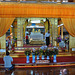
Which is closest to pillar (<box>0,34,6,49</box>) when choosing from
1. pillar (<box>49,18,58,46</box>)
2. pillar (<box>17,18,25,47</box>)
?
pillar (<box>17,18,25,47</box>)

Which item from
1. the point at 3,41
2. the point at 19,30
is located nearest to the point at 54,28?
the point at 19,30

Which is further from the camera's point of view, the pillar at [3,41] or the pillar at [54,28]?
the pillar at [54,28]

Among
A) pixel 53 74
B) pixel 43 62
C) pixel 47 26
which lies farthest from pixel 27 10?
pixel 47 26

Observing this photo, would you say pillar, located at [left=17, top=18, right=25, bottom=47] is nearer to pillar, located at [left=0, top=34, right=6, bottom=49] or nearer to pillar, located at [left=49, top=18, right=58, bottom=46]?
pillar, located at [left=0, top=34, right=6, bottom=49]

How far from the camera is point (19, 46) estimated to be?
30.7 ft

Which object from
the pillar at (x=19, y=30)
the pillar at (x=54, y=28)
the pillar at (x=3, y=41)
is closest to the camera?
the pillar at (x=3, y=41)

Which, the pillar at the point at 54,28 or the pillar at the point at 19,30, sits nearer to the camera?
the pillar at the point at 19,30

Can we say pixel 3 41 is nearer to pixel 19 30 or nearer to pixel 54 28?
pixel 19 30

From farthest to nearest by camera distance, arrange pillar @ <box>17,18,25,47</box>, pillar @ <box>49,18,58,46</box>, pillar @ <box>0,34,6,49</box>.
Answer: pillar @ <box>49,18,58,46</box> < pillar @ <box>17,18,25,47</box> < pillar @ <box>0,34,6,49</box>

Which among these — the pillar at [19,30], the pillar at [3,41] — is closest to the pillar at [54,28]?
the pillar at [19,30]

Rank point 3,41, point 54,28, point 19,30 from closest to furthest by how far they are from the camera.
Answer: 1. point 3,41
2. point 19,30
3. point 54,28

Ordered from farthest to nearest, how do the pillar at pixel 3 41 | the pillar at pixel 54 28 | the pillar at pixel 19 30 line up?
1. the pillar at pixel 54 28
2. the pillar at pixel 19 30
3. the pillar at pixel 3 41

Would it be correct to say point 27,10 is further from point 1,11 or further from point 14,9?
point 1,11

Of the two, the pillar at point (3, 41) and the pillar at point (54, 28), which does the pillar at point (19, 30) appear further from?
the pillar at point (54, 28)
